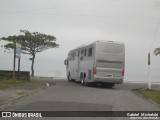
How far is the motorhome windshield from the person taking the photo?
994 inches

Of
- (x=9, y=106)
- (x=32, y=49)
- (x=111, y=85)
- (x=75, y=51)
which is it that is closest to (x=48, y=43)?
(x=32, y=49)

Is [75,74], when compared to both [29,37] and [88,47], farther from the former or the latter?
[29,37]

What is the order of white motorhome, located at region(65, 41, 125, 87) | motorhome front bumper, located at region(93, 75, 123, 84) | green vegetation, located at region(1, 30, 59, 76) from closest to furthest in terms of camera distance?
white motorhome, located at region(65, 41, 125, 87), motorhome front bumper, located at region(93, 75, 123, 84), green vegetation, located at region(1, 30, 59, 76)

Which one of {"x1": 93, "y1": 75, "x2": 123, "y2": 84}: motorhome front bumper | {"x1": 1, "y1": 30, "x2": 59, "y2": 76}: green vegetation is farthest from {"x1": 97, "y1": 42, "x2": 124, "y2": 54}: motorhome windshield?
{"x1": 1, "y1": 30, "x2": 59, "y2": 76}: green vegetation

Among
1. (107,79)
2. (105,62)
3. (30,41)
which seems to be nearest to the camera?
(105,62)

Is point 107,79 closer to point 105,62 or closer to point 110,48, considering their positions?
point 105,62

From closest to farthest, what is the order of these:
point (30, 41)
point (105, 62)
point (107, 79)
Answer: point (105, 62), point (107, 79), point (30, 41)

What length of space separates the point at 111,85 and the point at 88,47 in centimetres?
412

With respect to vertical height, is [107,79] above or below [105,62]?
below

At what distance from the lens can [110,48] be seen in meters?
25.5

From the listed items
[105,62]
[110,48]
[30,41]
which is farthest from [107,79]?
[30,41]

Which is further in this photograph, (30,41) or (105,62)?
(30,41)

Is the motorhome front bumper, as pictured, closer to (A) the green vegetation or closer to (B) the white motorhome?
(B) the white motorhome

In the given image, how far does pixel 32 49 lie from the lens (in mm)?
48094
